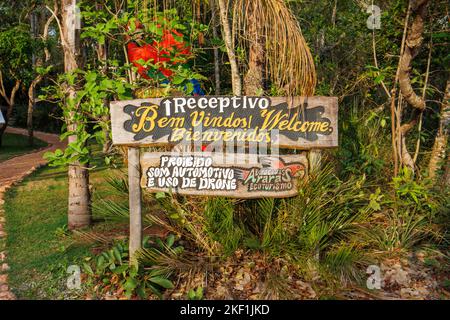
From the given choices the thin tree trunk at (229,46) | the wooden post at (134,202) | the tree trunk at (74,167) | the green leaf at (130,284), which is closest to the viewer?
the green leaf at (130,284)

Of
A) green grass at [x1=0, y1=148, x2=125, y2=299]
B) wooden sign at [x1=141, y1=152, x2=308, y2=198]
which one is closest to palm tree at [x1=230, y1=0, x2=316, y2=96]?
wooden sign at [x1=141, y1=152, x2=308, y2=198]

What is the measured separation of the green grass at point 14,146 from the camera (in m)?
15.5

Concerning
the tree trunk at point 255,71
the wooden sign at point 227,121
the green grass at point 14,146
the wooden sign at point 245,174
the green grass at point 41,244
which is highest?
the tree trunk at point 255,71

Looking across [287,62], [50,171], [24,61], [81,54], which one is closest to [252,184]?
[287,62]

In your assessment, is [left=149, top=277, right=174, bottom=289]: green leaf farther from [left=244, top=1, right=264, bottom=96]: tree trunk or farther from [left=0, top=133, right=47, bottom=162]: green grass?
[left=0, top=133, right=47, bottom=162]: green grass

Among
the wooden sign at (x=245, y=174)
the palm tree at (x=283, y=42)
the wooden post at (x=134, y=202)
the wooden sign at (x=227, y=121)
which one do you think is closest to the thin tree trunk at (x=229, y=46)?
the palm tree at (x=283, y=42)

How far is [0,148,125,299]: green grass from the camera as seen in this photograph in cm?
437

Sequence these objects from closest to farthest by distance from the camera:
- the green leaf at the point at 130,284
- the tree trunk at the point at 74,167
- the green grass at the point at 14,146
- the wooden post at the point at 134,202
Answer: the green leaf at the point at 130,284 → the wooden post at the point at 134,202 → the tree trunk at the point at 74,167 → the green grass at the point at 14,146

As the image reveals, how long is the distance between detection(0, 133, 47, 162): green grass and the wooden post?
11441 mm

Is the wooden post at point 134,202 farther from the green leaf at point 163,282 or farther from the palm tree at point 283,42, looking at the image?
the palm tree at point 283,42

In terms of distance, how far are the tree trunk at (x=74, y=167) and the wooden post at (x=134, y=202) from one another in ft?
4.60

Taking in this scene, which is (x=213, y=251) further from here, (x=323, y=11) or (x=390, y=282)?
(x=323, y=11)

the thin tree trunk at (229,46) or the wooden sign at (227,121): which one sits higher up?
the thin tree trunk at (229,46)

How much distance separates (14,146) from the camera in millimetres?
18234
